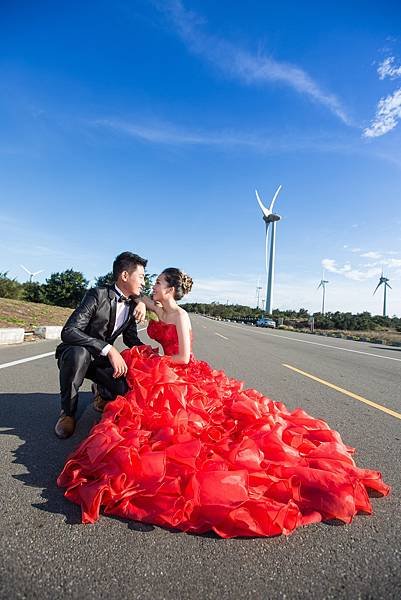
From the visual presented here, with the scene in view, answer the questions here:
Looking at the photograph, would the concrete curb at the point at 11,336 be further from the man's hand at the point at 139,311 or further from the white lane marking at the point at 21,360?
the man's hand at the point at 139,311

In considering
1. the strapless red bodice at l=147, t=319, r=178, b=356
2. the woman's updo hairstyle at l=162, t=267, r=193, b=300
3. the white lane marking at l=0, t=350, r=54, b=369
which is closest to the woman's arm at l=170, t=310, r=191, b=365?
the strapless red bodice at l=147, t=319, r=178, b=356

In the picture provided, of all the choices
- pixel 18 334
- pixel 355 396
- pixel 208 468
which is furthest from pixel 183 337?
pixel 18 334

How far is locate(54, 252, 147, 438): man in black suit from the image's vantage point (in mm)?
3195

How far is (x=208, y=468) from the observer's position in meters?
2.01

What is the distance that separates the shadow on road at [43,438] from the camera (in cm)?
208

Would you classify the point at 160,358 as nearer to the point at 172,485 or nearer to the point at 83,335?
the point at 83,335

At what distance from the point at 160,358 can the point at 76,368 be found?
0.72 metres

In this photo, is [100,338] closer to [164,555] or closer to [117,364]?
[117,364]

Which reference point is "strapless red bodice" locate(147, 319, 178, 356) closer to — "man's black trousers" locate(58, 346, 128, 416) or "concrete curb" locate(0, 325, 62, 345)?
"man's black trousers" locate(58, 346, 128, 416)

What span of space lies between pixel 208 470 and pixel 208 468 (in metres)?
0.02

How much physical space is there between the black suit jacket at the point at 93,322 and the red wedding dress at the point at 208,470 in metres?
0.76

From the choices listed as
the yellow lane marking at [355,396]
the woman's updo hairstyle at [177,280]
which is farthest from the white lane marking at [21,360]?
the yellow lane marking at [355,396]

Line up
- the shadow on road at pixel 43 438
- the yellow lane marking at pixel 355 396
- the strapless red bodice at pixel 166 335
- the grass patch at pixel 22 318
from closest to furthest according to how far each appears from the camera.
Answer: the shadow on road at pixel 43 438 → the strapless red bodice at pixel 166 335 → the yellow lane marking at pixel 355 396 → the grass patch at pixel 22 318

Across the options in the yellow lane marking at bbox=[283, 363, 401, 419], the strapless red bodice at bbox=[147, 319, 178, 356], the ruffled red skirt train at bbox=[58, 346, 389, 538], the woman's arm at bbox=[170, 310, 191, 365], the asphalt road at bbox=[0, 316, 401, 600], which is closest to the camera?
the asphalt road at bbox=[0, 316, 401, 600]
